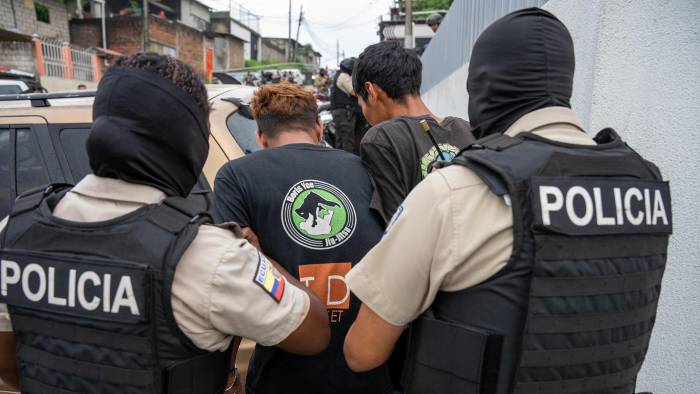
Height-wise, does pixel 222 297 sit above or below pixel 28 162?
below

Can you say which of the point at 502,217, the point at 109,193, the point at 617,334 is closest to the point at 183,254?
the point at 109,193

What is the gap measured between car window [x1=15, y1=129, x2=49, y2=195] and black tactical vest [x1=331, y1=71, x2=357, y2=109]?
312 cm

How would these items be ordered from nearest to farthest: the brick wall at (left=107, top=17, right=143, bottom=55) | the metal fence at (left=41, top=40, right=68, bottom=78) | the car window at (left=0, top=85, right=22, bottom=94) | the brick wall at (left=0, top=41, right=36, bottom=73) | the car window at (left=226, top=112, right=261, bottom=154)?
the car window at (left=226, top=112, right=261, bottom=154)
the car window at (left=0, top=85, right=22, bottom=94)
the brick wall at (left=0, top=41, right=36, bottom=73)
the metal fence at (left=41, top=40, right=68, bottom=78)
the brick wall at (left=107, top=17, right=143, bottom=55)

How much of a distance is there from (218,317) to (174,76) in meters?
0.64

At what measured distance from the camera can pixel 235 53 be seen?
39.5 metres

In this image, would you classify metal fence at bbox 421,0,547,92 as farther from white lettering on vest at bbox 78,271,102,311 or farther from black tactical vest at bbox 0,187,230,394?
white lettering on vest at bbox 78,271,102,311

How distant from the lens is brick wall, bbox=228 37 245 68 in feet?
126

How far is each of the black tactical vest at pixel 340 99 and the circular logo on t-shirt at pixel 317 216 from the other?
3.34 metres

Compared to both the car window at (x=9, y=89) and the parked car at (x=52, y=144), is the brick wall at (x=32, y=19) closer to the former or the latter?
the car window at (x=9, y=89)

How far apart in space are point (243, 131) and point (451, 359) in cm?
171

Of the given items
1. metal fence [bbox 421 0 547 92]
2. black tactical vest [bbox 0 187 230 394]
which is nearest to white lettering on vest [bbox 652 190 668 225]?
black tactical vest [bbox 0 187 230 394]

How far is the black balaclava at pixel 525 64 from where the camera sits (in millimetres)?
1223

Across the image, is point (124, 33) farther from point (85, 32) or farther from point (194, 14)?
point (194, 14)

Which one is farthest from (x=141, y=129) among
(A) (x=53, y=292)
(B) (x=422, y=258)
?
(B) (x=422, y=258)
